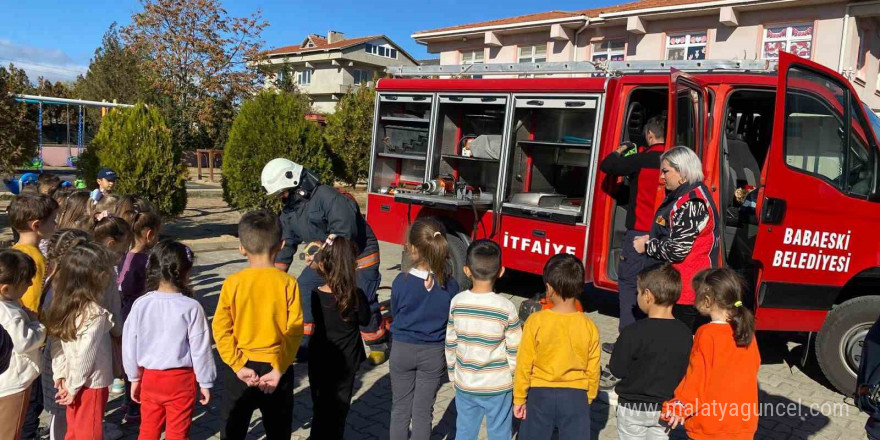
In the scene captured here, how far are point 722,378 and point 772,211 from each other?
2532mm

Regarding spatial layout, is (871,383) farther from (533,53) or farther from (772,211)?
(533,53)

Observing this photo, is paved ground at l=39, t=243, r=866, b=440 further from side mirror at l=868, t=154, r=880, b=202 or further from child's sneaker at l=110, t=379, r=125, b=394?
side mirror at l=868, t=154, r=880, b=202

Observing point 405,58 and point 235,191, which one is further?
point 405,58

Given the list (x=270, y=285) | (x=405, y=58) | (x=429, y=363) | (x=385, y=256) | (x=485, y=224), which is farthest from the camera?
(x=405, y=58)

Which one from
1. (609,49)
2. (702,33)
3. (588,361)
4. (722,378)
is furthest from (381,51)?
(722,378)

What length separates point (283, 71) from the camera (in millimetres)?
39625

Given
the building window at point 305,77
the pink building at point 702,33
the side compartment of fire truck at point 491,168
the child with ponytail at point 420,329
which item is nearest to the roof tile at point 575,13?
the pink building at point 702,33

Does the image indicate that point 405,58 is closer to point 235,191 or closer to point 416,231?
point 235,191

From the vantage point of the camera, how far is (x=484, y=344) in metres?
3.23

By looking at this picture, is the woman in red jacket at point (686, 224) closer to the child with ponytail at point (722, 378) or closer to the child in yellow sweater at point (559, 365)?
the child with ponytail at point (722, 378)

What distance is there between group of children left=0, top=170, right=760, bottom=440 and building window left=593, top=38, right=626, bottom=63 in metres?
22.4

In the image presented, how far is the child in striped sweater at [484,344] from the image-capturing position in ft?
10.6

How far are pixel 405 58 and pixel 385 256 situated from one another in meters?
56.4

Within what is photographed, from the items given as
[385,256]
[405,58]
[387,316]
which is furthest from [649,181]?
[405,58]
